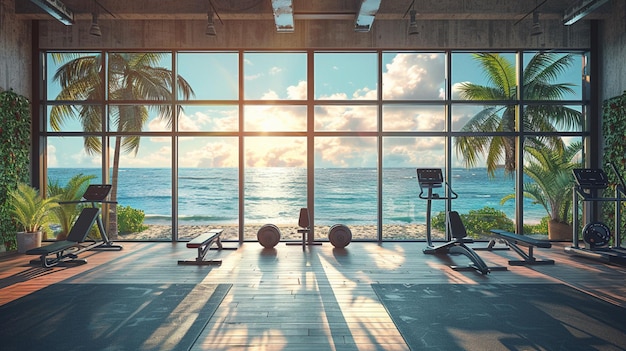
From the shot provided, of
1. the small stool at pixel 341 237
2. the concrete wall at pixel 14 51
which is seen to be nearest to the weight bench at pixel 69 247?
the concrete wall at pixel 14 51

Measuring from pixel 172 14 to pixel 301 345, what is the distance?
258 inches

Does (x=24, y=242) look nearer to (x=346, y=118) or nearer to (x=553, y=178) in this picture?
(x=346, y=118)

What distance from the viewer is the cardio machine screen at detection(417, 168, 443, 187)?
658cm

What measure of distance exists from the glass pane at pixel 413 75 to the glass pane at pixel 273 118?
199 centimetres

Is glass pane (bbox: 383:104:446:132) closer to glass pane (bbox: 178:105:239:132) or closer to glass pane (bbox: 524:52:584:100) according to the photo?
glass pane (bbox: 524:52:584:100)

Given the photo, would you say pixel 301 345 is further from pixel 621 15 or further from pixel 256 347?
pixel 621 15

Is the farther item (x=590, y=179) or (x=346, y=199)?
(x=346, y=199)

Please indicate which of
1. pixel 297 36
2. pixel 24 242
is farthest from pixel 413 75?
pixel 24 242

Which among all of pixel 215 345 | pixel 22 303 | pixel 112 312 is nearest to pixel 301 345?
pixel 215 345

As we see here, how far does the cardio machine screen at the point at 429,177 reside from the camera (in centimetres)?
658

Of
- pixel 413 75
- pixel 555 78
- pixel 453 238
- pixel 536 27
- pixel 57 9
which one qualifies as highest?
pixel 57 9

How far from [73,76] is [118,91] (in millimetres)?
982

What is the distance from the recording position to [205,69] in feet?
27.1

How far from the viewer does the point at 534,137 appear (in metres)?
7.93
